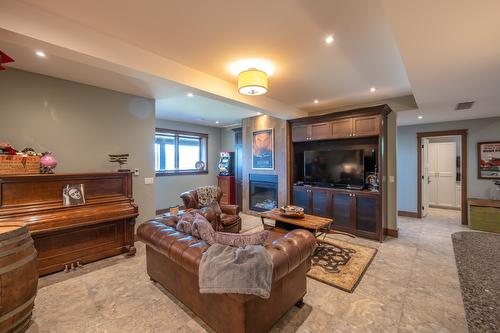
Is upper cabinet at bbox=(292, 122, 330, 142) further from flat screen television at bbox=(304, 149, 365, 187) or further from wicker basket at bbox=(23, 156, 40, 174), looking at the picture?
wicker basket at bbox=(23, 156, 40, 174)

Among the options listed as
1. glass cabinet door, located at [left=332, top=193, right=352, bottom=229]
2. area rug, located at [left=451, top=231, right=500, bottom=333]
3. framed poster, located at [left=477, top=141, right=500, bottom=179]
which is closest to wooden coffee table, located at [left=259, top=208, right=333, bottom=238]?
glass cabinet door, located at [left=332, top=193, right=352, bottom=229]

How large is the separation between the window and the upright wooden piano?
2.91 metres

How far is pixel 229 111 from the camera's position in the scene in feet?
17.5

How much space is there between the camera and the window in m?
6.32

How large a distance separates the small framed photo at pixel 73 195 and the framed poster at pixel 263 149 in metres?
3.78

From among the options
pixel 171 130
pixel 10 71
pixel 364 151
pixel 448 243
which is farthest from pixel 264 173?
pixel 10 71

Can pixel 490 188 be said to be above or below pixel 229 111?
below

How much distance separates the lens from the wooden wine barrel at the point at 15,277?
4.78 ft

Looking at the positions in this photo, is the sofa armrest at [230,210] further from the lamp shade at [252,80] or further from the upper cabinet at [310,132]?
the lamp shade at [252,80]

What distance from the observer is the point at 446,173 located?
6637 millimetres

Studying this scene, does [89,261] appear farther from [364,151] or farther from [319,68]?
[364,151]

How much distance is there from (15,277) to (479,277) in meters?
4.67

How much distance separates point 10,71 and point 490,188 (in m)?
8.88

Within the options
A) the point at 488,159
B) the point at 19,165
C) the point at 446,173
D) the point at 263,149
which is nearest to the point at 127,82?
the point at 19,165
